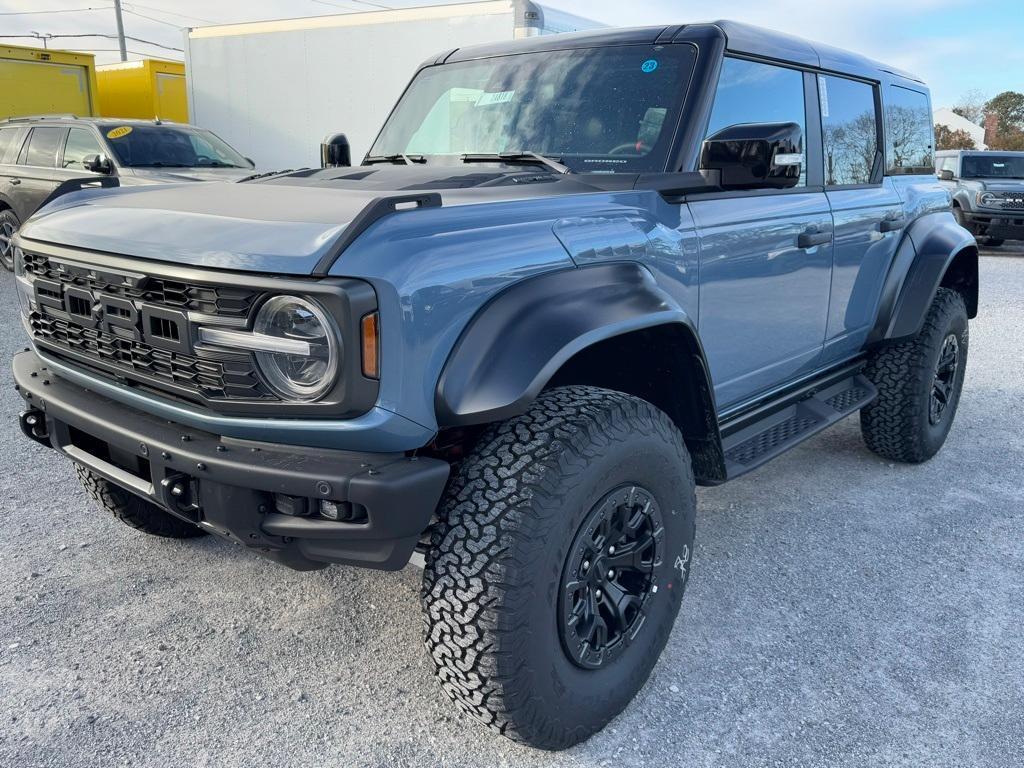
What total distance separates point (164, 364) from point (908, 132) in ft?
13.3

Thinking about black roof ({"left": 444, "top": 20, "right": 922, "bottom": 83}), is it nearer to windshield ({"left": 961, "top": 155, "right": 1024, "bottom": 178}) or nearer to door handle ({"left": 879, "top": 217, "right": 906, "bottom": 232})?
door handle ({"left": 879, "top": 217, "right": 906, "bottom": 232})

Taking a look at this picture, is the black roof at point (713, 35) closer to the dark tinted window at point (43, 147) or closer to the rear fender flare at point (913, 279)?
the rear fender flare at point (913, 279)

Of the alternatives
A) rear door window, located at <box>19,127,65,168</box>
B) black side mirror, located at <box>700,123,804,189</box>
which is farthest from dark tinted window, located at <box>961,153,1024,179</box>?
black side mirror, located at <box>700,123,804,189</box>

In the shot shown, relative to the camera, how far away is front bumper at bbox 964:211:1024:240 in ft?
45.9

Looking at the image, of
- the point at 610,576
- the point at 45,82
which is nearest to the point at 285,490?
the point at 610,576

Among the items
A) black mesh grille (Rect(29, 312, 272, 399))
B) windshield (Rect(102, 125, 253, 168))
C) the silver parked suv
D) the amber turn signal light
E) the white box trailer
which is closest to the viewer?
the amber turn signal light

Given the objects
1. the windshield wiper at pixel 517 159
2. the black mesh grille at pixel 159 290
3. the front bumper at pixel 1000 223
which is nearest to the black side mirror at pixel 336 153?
the windshield wiper at pixel 517 159

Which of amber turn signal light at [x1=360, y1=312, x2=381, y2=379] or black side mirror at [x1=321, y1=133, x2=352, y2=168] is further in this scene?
black side mirror at [x1=321, y1=133, x2=352, y2=168]

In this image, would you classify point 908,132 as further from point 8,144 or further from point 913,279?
point 8,144

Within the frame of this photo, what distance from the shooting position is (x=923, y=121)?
4.75 m

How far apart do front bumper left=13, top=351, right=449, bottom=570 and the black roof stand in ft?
6.30

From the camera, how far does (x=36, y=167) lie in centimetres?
979

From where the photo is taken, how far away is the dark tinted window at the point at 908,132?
427 cm

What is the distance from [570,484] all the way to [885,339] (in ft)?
8.61
